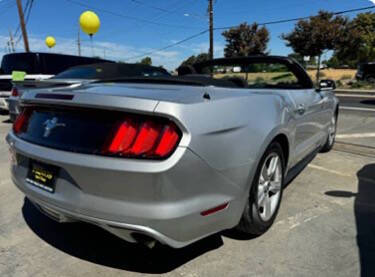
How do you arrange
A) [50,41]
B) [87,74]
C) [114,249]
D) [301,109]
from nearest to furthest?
[114,249]
[301,109]
[87,74]
[50,41]

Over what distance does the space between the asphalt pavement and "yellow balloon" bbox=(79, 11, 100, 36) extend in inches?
520

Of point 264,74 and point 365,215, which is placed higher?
point 264,74

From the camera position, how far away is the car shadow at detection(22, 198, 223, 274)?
2357 mm

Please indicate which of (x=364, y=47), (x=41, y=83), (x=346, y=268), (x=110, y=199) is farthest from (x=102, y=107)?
(x=364, y=47)

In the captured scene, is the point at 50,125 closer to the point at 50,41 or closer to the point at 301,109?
the point at 301,109

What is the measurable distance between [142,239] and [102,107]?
2.65 ft

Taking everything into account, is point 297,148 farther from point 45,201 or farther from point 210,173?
point 45,201

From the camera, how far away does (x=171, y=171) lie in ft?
5.88

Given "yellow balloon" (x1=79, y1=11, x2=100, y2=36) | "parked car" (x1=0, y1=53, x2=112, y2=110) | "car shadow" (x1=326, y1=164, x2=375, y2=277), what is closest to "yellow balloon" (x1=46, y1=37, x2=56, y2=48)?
"yellow balloon" (x1=79, y1=11, x2=100, y2=36)

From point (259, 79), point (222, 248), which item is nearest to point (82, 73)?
point (259, 79)

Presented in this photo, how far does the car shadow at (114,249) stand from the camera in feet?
7.73

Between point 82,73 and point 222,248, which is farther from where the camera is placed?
point 82,73

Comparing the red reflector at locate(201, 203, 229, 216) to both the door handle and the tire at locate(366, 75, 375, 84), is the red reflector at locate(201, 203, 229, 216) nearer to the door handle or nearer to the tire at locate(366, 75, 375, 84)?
the door handle

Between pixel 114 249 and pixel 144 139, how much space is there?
1.13 meters
